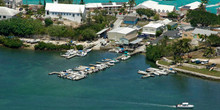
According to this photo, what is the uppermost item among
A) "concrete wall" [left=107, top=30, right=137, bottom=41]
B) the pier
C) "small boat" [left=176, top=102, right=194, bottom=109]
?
"concrete wall" [left=107, top=30, right=137, bottom=41]

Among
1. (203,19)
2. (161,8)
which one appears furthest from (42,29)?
(161,8)

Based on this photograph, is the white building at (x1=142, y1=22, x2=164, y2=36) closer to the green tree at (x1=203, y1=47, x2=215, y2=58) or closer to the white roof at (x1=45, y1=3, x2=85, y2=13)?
the white roof at (x1=45, y1=3, x2=85, y2=13)

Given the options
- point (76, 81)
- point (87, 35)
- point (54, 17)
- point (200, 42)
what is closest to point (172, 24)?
point (200, 42)

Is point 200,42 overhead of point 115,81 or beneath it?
overhead

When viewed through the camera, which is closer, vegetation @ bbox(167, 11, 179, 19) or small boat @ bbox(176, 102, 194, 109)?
small boat @ bbox(176, 102, 194, 109)

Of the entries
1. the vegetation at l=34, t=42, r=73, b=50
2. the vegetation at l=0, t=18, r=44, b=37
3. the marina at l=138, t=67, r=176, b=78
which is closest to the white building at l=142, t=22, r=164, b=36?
the vegetation at l=34, t=42, r=73, b=50

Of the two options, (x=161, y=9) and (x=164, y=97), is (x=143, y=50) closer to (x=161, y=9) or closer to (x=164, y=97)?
(x=164, y=97)
